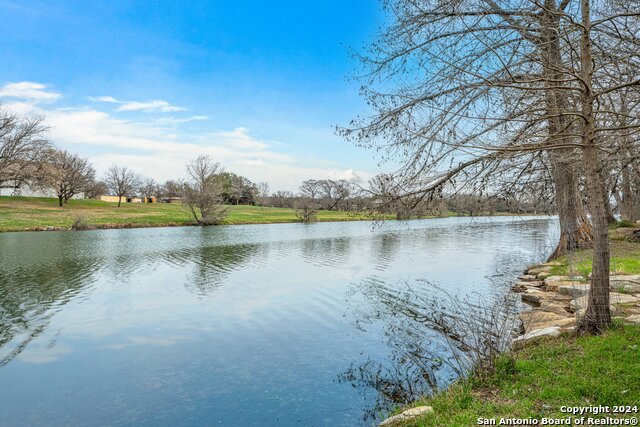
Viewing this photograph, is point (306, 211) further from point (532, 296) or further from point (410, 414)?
point (410, 414)

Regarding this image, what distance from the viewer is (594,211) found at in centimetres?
532

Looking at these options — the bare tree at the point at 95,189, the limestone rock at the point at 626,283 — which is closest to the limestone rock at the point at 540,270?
the limestone rock at the point at 626,283

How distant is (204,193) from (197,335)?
37495mm

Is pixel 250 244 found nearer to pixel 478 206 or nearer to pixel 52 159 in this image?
pixel 478 206

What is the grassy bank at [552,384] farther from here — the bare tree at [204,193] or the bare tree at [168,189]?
the bare tree at [168,189]

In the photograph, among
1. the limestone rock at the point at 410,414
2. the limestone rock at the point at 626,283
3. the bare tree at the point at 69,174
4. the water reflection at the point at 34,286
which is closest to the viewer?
the limestone rock at the point at 410,414

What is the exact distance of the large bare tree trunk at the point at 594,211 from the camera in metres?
5.15

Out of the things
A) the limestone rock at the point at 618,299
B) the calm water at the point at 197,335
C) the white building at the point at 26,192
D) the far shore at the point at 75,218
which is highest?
the white building at the point at 26,192

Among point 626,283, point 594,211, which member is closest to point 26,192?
point 626,283

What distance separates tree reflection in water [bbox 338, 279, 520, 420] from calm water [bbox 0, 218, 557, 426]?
204 mm

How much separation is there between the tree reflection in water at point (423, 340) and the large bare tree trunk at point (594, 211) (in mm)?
1096

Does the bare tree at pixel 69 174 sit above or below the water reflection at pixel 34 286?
above

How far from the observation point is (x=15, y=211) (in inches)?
1741

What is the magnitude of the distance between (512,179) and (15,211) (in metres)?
53.3
